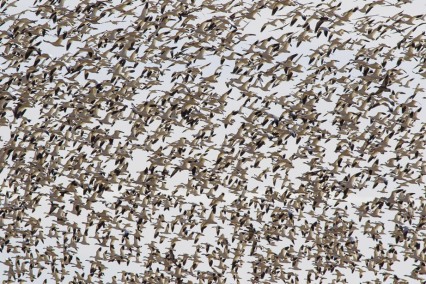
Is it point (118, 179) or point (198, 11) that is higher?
point (198, 11)

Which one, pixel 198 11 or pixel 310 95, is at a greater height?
pixel 198 11

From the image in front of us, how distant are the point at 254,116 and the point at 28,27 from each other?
10.7 meters

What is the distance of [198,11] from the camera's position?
2547 inches

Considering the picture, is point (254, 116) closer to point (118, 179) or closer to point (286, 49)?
point (286, 49)

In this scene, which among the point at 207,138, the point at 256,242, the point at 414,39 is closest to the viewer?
the point at 414,39

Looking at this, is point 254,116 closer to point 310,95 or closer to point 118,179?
point 310,95

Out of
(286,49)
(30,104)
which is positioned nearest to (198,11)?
(286,49)

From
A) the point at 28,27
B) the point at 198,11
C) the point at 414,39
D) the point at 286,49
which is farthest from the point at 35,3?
the point at 414,39

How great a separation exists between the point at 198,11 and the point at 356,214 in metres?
12.8

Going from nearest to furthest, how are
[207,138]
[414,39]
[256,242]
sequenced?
[414,39], [207,138], [256,242]

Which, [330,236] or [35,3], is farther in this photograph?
[330,236]

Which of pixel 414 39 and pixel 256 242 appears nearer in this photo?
pixel 414 39

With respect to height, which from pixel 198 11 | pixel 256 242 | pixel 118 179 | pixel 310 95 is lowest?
pixel 256 242

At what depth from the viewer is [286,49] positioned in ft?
211
